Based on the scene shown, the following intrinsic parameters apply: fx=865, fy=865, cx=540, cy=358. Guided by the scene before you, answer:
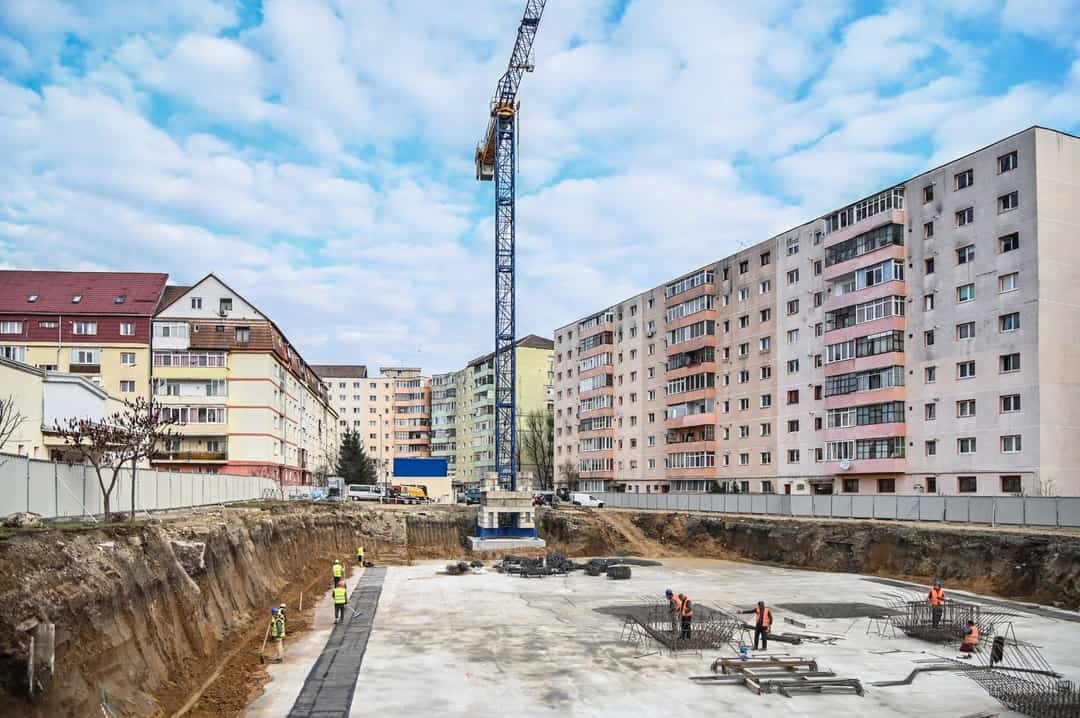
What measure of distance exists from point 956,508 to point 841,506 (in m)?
9.12

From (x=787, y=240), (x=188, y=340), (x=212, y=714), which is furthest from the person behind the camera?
(x=787, y=240)

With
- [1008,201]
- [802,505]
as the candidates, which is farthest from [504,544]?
[1008,201]

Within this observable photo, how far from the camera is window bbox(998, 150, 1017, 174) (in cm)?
5047

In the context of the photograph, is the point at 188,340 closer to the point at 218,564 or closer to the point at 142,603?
the point at 218,564

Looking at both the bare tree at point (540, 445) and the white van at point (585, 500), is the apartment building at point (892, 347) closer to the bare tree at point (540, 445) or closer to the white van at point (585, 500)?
the white van at point (585, 500)

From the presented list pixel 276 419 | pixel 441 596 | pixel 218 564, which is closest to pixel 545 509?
pixel 276 419

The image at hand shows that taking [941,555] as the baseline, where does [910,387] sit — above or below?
above

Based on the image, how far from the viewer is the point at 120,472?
94.3 ft

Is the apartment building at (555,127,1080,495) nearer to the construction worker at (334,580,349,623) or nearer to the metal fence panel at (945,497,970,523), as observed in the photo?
the metal fence panel at (945,497,970,523)

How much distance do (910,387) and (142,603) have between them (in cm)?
5012

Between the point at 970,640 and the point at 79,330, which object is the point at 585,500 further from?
the point at 970,640

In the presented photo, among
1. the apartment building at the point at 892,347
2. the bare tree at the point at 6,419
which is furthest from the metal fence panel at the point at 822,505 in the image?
the bare tree at the point at 6,419

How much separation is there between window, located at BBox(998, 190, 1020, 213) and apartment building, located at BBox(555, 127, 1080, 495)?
0.08 meters

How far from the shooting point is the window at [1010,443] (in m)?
49.0
